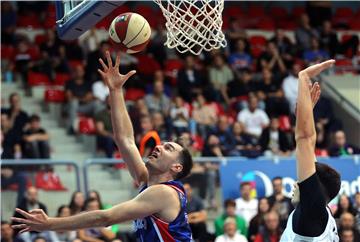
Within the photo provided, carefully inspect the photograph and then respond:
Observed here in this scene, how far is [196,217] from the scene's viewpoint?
38.8ft

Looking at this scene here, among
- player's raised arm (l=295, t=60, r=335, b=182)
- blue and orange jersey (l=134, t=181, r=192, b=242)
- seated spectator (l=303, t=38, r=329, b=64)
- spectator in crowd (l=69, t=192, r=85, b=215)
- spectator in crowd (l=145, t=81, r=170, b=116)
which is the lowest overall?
spectator in crowd (l=69, t=192, r=85, b=215)

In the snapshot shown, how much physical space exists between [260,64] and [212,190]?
4.96 metres

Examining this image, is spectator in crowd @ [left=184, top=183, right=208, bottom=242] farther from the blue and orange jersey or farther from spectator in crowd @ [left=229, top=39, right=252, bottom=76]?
the blue and orange jersey

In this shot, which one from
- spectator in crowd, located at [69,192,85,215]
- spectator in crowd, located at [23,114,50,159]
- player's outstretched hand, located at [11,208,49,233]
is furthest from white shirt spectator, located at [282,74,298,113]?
player's outstretched hand, located at [11,208,49,233]

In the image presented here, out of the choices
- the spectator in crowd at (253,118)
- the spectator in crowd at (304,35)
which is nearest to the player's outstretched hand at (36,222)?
the spectator in crowd at (253,118)

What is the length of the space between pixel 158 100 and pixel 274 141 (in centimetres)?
195

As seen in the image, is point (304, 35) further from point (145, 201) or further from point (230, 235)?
point (145, 201)

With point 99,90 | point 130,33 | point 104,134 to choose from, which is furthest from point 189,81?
point 130,33

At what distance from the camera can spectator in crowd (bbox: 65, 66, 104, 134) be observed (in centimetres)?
1469

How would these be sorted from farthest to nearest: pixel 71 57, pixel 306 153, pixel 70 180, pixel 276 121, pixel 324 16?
1. pixel 324 16
2. pixel 71 57
3. pixel 276 121
4. pixel 70 180
5. pixel 306 153

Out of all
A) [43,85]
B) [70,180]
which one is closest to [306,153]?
[70,180]

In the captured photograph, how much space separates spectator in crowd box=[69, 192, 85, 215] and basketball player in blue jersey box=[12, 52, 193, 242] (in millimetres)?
4817

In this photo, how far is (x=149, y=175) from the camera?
20.7ft

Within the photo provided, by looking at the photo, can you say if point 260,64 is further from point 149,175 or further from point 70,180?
point 149,175
